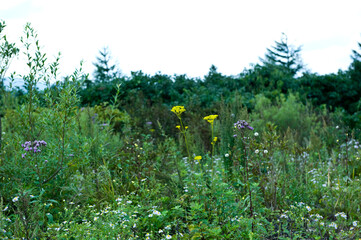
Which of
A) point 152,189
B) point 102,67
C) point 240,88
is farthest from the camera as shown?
point 102,67

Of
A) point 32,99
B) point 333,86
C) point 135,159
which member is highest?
point 333,86

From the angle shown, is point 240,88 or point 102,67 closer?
point 240,88

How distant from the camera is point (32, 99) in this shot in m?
4.27

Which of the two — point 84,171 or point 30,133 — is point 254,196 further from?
point 30,133

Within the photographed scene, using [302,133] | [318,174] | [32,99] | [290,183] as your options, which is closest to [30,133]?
[32,99]

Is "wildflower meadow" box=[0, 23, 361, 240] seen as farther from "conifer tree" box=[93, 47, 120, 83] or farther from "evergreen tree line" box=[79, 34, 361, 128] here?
"conifer tree" box=[93, 47, 120, 83]

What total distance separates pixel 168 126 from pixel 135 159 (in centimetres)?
389

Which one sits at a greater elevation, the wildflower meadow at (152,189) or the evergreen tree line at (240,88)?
the evergreen tree line at (240,88)

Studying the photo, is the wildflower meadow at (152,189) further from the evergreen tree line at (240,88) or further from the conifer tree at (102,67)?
the conifer tree at (102,67)

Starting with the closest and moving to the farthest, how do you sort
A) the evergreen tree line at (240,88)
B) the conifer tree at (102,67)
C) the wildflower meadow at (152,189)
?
the wildflower meadow at (152,189), the evergreen tree line at (240,88), the conifer tree at (102,67)

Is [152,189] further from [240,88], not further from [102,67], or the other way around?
[102,67]

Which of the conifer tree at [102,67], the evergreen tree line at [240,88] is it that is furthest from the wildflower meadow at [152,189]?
the conifer tree at [102,67]

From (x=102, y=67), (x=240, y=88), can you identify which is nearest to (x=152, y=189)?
(x=240, y=88)

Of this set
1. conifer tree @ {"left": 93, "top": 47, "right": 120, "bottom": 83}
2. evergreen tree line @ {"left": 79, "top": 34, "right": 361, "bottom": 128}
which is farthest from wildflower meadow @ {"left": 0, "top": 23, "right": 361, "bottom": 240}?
conifer tree @ {"left": 93, "top": 47, "right": 120, "bottom": 83}
